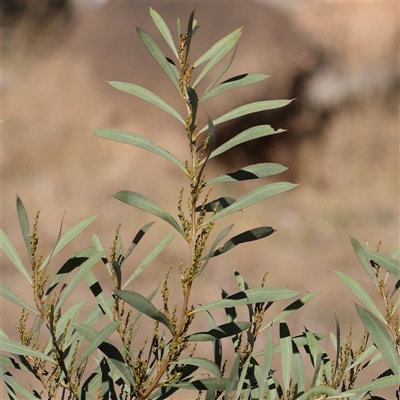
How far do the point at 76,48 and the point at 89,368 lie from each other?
43.8 inches

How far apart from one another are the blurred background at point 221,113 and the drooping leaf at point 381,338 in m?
1.58

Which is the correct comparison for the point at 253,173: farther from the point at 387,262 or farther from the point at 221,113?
the point at 221,113

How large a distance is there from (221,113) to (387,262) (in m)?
1.66

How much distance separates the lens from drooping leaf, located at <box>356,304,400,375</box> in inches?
11.9

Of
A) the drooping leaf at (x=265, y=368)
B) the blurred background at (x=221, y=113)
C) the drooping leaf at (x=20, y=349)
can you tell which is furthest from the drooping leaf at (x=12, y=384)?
the blurred background at (x=221, y=113)

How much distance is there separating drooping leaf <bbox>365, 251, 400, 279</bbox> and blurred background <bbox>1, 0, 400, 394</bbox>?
5.12 ft

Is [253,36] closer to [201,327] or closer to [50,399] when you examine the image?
[201,327]

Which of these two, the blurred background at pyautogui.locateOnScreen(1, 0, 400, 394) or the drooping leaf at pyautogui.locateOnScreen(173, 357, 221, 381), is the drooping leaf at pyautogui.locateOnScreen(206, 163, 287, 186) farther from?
the blurred background at pyautogui.locateOnScreen(1, 0, 400, 394)

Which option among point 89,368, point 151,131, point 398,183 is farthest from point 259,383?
point 398,183

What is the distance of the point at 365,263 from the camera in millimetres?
354

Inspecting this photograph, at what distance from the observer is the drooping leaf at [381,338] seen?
1.00ft

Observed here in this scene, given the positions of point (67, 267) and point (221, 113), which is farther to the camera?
point (221, 113)

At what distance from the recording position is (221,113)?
1.96m

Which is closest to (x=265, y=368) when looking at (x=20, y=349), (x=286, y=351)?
(x=286, y=351)
